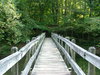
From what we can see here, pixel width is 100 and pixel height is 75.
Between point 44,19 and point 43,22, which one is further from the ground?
point 44,19

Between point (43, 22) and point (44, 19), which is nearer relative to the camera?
point (43, 22)

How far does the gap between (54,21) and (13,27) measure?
19.2 meters

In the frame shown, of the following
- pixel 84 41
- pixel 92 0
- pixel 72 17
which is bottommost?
pixel 84 41

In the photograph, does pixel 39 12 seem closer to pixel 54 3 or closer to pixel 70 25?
pixel 54 3

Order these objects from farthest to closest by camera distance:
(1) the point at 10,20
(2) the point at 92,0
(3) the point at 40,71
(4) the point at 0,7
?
1. (2) the point at 92,0
2. (1) the point at 10,20
3. (4) the point at 0,7
4. (3) the point at 40,71

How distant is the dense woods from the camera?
10125 mm

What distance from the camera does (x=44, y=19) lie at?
26906 millimetres

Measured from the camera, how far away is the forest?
400 inches

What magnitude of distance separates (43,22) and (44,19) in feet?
12.3

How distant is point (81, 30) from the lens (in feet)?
58.8

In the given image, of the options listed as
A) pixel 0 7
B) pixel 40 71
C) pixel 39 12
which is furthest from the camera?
pixel 39 12

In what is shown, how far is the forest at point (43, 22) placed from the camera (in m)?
10.2

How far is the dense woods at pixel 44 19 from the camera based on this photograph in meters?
10.1

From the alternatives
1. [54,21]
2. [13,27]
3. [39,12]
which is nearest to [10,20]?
[13,27]
